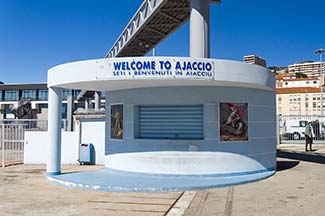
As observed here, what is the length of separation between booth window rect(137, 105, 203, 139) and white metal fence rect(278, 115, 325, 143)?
19805 millimetres

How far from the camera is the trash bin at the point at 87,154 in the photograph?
1513 centimetres

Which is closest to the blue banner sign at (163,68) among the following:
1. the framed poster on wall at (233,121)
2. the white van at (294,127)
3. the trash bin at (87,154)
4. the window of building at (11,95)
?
the framed poster on wall at (233,121)

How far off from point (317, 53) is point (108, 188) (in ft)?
156

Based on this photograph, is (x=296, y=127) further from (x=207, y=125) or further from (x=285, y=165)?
(x=207, y=125)

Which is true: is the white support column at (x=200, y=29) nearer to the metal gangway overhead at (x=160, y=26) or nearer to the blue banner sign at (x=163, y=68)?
the metal gangway overhead at (x=160, y=26)

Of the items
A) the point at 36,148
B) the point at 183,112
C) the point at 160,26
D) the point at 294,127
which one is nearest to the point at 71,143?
the point at 36,148

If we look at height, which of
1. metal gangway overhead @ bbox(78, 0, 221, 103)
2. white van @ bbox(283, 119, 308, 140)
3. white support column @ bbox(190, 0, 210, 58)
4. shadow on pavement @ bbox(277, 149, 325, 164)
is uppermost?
metal gangway overhead @ bbox(78, 0, 221, 103)

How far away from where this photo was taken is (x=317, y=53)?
163 ft

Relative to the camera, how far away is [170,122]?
40.0 ft

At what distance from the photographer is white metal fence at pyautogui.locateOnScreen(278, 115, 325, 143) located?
2967 cm

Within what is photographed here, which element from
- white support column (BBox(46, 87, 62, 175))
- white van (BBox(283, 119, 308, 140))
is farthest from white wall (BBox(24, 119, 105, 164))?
white van (BBox(283, 119, 308, 140))

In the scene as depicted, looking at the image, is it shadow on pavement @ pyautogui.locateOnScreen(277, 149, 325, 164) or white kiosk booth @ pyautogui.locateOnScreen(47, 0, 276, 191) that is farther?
shadow on pavement @ pyautogui.locateOnScreen(277, 149, 325, 164)

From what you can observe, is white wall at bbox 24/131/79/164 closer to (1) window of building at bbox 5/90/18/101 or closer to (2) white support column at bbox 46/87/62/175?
(2) white support column at bbox 46/87/62/175

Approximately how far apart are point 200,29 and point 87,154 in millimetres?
7290
